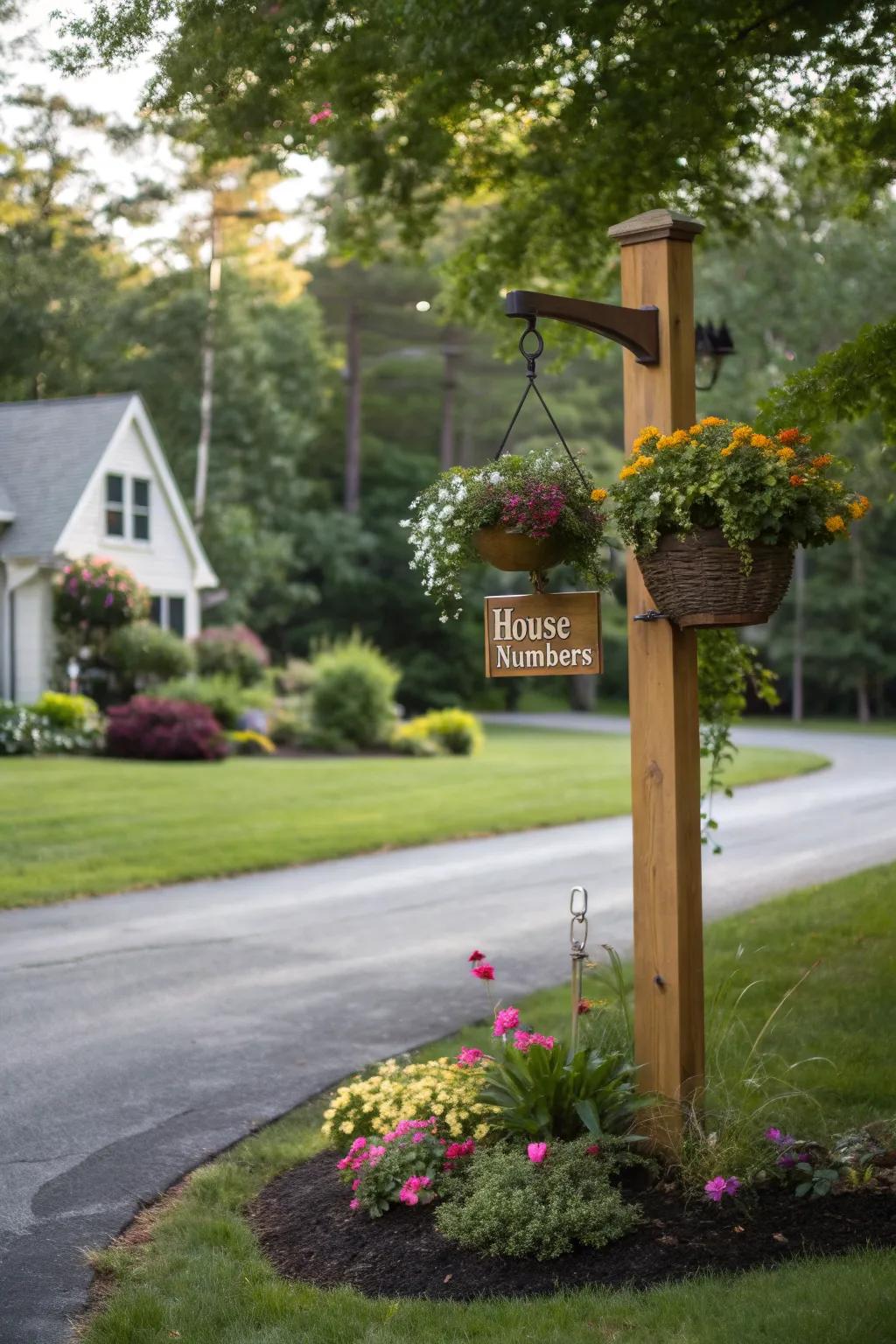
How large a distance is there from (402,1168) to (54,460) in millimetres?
26531

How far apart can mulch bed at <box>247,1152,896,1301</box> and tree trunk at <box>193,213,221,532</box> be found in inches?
1337

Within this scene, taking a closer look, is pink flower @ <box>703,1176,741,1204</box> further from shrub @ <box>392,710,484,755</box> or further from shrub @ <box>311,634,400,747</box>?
shrub @ <box>392,710,484,755</box>

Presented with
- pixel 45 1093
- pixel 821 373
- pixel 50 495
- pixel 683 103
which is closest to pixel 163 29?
pixel 683 103

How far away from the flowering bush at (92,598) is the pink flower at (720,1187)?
954 inches

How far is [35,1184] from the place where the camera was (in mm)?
5668

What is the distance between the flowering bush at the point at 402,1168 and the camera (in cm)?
499

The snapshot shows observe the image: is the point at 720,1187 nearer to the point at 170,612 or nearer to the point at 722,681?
the point at 722,681

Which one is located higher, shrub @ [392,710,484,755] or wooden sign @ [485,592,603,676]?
wooden sign @ [485,592,603,676]

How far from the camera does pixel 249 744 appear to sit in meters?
26.4

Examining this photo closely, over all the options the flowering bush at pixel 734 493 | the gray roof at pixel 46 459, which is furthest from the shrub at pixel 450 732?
the flowering bush at pixel 734 493

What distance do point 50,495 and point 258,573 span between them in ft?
35.0

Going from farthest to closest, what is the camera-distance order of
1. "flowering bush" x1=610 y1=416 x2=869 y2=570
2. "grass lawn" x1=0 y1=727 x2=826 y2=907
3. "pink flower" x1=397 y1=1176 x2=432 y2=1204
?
1. "grass lawn" x1=0 y1=727 x2=826 y2=907
2. "pink flower" x1=397 y1=1176 x2=432 y2=1204
3. "flowering bush" x1=610 y1=416 x2=869 y2=570

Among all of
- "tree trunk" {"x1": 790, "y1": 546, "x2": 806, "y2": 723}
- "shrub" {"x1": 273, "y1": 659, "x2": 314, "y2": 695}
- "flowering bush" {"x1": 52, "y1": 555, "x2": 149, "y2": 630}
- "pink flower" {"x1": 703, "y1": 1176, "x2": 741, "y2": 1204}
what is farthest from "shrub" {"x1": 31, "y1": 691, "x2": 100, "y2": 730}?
"tree trunk" {"x1": 790, "y1": 546, "x2": 806, "y2": 723}

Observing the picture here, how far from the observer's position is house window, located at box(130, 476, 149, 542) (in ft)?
101
